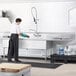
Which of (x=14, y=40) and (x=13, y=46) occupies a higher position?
(x=14, y=40)

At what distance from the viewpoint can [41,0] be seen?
28.2ft

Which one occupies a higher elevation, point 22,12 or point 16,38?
point 22,12

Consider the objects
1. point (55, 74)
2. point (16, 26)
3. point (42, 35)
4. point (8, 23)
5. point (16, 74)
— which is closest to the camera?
point (16, 74)

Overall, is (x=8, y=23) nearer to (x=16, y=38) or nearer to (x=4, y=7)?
(x=4, y=7)

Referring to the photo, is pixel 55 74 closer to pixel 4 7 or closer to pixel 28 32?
pixel 28 32

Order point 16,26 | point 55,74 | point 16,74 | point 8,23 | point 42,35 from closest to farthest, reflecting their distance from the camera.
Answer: point 16,74
point 55,74
point 16,26
point 42,35
point 8,23

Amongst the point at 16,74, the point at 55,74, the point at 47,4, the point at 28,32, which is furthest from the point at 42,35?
the point at 16,74

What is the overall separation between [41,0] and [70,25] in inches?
53.6

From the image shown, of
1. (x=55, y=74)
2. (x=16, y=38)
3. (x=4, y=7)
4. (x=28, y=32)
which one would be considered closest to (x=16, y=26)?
(x=16, y=38)

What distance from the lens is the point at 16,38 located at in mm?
7668

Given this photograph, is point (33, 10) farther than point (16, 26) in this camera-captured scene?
Yes

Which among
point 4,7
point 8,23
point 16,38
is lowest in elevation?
point 16,38

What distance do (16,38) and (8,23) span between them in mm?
1405

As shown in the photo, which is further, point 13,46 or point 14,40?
point 13,46
